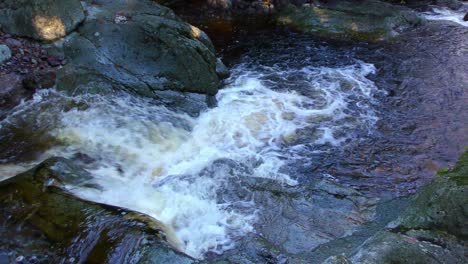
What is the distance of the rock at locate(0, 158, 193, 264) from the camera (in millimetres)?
3984

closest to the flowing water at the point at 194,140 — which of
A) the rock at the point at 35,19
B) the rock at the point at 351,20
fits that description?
the rock at the point at 35,19

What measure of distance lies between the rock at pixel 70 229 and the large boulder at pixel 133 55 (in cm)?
325

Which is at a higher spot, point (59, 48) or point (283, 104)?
point (59, 48)

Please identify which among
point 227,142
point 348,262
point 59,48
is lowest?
point 227,142

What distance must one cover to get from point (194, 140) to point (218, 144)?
0.46 metres

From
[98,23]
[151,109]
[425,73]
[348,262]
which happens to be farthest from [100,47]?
[425,73]

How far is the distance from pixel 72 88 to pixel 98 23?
180cm

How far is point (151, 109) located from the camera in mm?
7660

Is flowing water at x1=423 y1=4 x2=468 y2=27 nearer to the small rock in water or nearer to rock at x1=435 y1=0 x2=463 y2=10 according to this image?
rock at x1=435 y1=0 x2=463 y2=10

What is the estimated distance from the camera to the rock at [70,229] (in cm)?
398

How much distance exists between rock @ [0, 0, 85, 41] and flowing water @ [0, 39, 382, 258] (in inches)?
59.7

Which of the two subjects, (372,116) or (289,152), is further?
(372,116)

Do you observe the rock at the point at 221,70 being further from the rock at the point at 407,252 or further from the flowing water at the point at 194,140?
the rock at the point at 407,252

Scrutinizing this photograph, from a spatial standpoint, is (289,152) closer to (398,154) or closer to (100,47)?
(398,154)
